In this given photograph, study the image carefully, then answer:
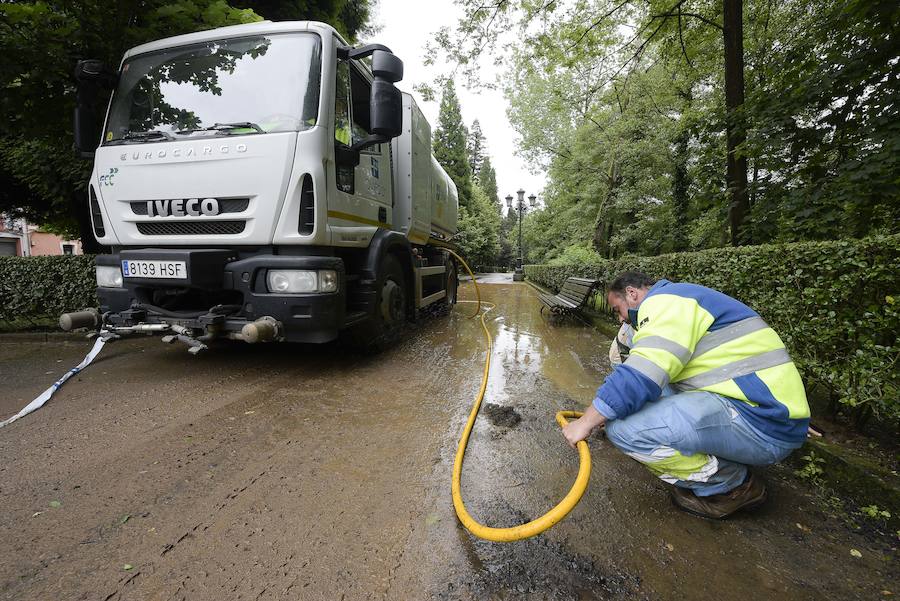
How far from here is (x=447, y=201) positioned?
26.8ft

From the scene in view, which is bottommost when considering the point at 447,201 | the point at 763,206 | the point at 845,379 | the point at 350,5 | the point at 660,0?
the point at 845,379

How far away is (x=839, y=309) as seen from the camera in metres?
2.44

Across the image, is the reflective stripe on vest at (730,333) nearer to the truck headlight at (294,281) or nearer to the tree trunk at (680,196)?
the truck headlight at (294,281)

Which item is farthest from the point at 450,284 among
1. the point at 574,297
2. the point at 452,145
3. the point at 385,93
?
the point at 452,145

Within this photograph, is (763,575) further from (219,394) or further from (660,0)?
(660,0)

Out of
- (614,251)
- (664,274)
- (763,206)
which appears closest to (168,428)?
(664,274)

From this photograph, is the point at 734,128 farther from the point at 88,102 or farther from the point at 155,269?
the point at 88,102

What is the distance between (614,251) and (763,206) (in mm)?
15077

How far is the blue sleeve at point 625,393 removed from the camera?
1639 millimetres

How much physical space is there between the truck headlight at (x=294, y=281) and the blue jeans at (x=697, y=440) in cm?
245

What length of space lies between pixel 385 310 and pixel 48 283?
5228mm

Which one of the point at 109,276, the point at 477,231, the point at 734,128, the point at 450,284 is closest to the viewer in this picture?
the point at 109,276

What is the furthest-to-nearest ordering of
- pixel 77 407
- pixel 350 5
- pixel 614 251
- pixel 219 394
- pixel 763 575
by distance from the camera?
pixel 614 251 < pixel 350 5 < pixel 219 394 < pixel 77 407 < pixel 763 575

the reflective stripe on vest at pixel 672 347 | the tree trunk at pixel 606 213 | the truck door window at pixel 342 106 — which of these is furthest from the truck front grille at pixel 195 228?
the tree trunk at pixel 606 213
